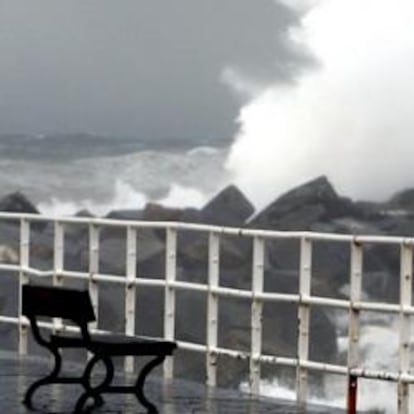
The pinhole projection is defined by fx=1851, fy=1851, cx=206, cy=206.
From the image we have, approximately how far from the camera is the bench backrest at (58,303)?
1173cm

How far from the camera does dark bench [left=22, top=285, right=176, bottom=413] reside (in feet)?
38.3

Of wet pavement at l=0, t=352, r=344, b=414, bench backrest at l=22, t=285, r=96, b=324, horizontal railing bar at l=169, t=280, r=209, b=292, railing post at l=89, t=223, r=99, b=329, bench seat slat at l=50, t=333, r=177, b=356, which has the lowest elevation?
wet pavement at l=0, t=352, r=344, b=414

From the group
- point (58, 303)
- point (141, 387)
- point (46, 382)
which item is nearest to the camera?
point (58, 303)

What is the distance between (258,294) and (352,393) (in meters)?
1.28

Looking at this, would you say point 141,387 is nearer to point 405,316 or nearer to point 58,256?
point 405,316

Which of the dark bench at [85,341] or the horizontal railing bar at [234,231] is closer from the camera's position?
the dark bench at [85,341]

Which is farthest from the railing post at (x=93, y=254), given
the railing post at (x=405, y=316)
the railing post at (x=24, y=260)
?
the railing post at (x=405, y=316)

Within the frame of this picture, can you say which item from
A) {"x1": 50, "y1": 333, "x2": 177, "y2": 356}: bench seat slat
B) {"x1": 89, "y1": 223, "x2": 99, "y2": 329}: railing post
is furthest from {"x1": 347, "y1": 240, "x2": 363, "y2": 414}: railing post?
{"x1": 89, "y1": 223, "x2": 99, "y2": 329}: railing post

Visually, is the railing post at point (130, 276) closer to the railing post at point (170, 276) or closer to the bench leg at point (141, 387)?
the railing post at point (170, 276)

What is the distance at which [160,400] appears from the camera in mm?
13281

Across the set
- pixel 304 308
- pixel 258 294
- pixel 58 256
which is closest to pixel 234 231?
pixel 258 294

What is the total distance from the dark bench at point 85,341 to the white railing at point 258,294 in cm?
126

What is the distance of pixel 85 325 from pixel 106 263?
106ft

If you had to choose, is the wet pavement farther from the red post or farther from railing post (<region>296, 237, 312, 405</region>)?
the red post
